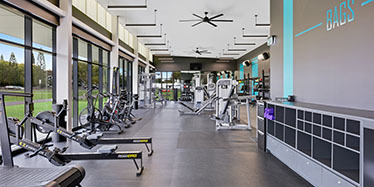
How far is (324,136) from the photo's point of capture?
9.99 feet

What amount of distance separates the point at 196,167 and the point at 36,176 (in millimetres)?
2201

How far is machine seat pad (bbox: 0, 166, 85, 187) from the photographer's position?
1912 millimetres

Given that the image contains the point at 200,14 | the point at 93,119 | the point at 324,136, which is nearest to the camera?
the point at 324,136

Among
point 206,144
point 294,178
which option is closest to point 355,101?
point 294,178

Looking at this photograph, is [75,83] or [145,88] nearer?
[75,83]

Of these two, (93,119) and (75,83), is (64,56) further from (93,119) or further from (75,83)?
(93,119)

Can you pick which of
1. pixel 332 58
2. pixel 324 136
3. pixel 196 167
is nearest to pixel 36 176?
pixel 196 167

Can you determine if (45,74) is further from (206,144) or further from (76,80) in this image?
(206,144)

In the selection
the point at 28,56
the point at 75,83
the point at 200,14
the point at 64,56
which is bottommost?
the point at 75,83

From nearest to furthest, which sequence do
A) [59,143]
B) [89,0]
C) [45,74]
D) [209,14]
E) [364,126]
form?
1. [364,126]
2. [59,143]
3. [45,74]
4. [89,0]
5. [209,14]

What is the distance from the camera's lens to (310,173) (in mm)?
2951

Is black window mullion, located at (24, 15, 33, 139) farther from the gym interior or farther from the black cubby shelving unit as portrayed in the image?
the black cubby shelving unit

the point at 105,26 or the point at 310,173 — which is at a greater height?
the point at 105,26

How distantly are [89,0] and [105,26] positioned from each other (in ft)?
4.97
